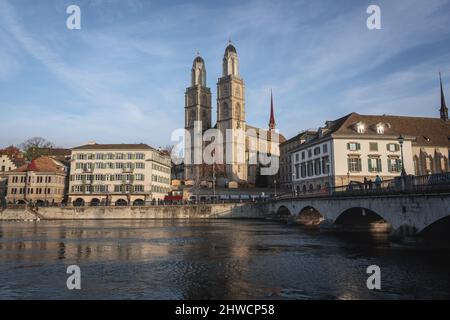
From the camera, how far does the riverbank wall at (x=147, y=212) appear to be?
83375 mm

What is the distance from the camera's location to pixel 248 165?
131375mm

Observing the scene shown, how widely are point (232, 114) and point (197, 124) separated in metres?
13.9

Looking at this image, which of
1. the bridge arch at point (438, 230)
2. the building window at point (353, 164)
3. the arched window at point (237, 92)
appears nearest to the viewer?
the bridge arch at point (438, 230)

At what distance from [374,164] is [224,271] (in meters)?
51.5

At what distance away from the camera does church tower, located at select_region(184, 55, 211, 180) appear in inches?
5251

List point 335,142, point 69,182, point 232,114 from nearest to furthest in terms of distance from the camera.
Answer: point 335,142 → point 69,182 → point 232,114

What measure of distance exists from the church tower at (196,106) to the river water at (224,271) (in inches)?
4023

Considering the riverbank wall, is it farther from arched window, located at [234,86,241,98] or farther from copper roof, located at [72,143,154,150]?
arched window, located at [234,86,241,98]

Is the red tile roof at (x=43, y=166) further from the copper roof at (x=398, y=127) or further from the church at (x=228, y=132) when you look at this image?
the copper roof at (x=398, y=127)

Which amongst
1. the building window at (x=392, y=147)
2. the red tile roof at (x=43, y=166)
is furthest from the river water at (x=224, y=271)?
the red tile roof at (x=43, y=166)

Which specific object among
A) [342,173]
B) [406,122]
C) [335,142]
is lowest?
[342,173]

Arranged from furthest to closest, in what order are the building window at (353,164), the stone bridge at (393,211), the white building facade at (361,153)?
the building window at (353,164)
the white building facade at (361,153)
the stone bridge at (393,211)
